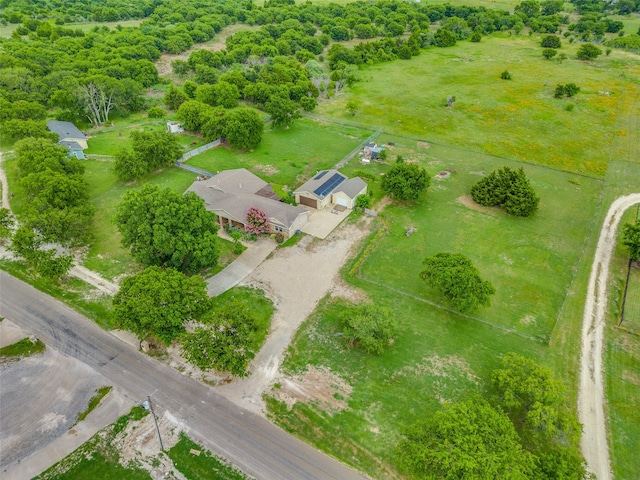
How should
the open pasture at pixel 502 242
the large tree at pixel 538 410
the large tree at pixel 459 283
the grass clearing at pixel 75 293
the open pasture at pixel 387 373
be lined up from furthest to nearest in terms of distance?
the open pasture at pixel 502 242 → the grass clearing at pixel 75 293 → the large tree at pixel 459 283 → the open pasture at pixel 387 373 → the large tree at pixel 538 410

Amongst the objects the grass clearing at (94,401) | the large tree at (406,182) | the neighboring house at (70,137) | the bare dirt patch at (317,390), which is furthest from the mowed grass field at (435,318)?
the neighboring house at (70,137)

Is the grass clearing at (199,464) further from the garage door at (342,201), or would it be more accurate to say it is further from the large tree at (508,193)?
the large tree at (508,193)

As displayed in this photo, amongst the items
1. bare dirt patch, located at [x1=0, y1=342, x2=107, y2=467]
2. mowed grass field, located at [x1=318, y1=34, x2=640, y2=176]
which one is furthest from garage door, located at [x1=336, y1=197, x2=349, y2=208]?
bare dirt patch, located at [x1=0, y1=342, x2=107, y2=467]

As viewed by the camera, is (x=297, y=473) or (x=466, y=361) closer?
(x=297, y=473)

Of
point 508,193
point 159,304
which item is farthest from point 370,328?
point 508,193

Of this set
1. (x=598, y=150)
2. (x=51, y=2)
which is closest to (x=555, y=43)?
(x=598, y=150)

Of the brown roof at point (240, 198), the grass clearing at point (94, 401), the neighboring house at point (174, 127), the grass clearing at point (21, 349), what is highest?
the neighboring house at point (174, 127)

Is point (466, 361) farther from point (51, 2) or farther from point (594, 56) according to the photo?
point (51, 2)
